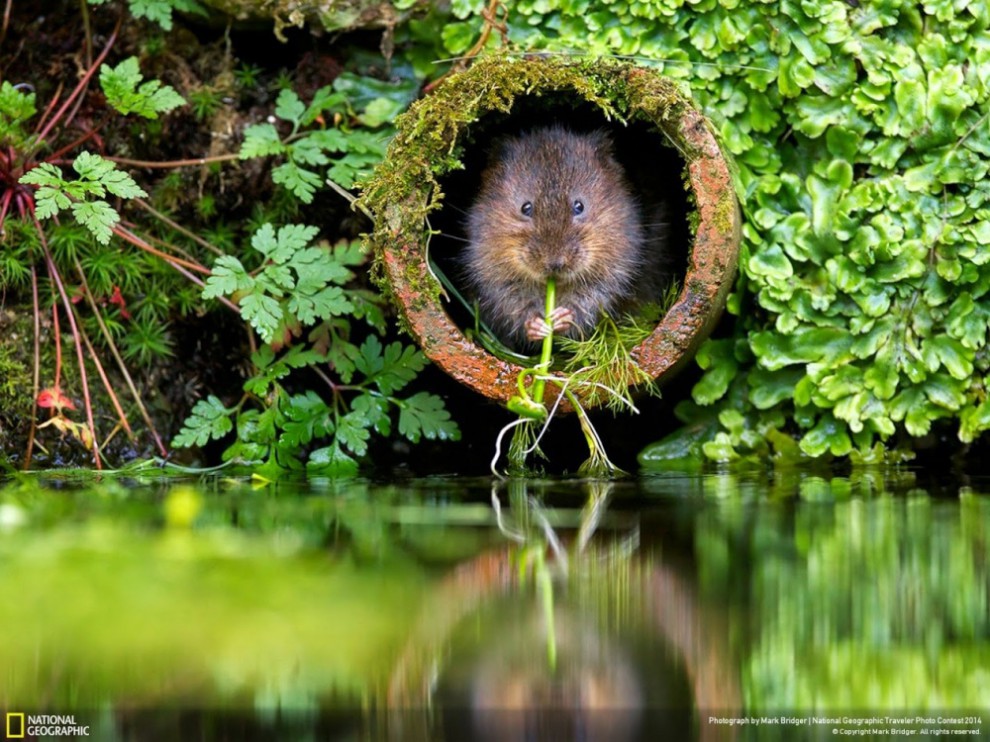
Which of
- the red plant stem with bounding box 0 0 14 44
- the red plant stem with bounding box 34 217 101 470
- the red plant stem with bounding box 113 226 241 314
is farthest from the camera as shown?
the red plant stem with bounding box 0 0 14 44

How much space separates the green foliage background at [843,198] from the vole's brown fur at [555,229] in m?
0.44

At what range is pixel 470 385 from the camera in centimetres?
421

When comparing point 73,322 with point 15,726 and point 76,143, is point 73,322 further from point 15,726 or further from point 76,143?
point 15,726

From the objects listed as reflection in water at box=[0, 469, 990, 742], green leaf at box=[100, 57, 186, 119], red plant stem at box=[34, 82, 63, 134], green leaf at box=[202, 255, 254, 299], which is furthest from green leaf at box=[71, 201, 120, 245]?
reflection in water at box=[0, 469, 990, 742]

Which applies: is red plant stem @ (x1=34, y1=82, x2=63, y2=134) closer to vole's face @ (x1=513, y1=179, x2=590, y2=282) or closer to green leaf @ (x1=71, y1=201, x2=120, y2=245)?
green leaf @ (x1=71, y1=201, x2=120, y2=245)

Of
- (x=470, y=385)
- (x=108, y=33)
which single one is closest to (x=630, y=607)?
(x=470, y=385)

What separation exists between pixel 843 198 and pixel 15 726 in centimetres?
359

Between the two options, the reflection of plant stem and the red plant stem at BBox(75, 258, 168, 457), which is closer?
the reflection of plant stem

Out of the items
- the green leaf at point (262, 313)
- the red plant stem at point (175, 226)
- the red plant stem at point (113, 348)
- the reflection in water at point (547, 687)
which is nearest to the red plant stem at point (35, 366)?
the red plant stem at point (113, 348)

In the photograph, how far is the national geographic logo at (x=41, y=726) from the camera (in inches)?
66.3

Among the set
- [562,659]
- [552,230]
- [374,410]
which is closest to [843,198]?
[552,230]

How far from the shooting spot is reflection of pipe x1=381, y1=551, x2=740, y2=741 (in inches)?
68.1

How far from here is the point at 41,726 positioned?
1.71 m

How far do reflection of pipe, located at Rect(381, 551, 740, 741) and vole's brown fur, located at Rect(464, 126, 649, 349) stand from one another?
7.66ft
